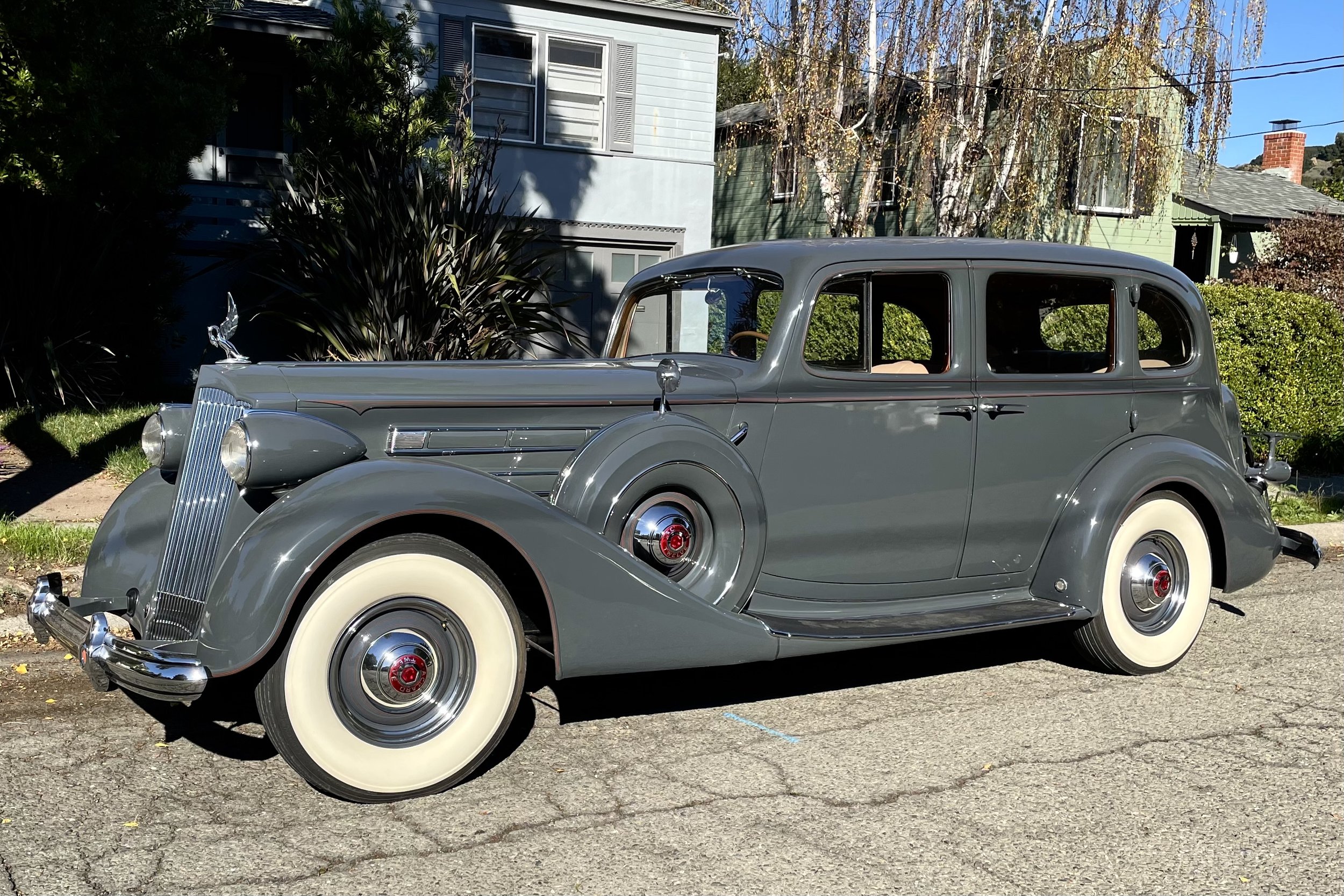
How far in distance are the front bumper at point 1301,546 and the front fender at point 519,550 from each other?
3004mm

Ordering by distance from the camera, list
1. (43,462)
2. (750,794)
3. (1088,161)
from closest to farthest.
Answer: (750,794) → (43,462) → (1088,161)

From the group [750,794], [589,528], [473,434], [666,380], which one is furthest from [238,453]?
[750,794]

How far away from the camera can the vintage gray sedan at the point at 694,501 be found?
142 inches

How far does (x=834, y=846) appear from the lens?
3.38 metres

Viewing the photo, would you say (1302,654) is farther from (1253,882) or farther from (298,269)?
(298,269)

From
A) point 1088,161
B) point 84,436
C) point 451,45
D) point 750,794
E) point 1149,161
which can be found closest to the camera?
point 750,794

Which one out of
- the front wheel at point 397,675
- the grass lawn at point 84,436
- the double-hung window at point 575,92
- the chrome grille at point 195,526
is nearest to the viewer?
the front wheel at point 397,675

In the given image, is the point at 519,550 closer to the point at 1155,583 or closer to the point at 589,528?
the point at 589,528

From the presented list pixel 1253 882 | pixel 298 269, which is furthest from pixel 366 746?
pixel 298 269

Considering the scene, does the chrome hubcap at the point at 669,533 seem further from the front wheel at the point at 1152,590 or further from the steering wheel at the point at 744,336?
the front wheel at the point at 1152,590

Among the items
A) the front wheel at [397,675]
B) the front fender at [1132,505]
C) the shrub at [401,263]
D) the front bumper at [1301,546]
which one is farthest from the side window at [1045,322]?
the shrub at [401,263]

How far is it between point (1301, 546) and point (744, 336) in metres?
2.95

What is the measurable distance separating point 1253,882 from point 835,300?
266 centimetres

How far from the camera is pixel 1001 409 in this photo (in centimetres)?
500
